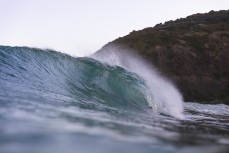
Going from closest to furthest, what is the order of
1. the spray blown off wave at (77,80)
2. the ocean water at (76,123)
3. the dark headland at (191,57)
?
the ocean water at (76,123), the spray blown off wave at (77,80), the dark headland at (191,57)

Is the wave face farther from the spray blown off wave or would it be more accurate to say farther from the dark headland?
the dark headland

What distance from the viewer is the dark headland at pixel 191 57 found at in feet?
139

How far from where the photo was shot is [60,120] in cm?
625

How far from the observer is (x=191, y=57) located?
47.3 metres

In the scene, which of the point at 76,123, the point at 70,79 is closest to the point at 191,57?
the point at 70,79

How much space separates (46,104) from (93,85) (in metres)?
6.56

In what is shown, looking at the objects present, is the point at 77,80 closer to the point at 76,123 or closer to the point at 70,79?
the point at 70,79

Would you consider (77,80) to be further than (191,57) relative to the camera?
No

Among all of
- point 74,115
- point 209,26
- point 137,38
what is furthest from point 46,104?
point 209,26

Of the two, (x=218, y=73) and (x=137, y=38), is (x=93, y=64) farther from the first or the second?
(x=137, y=38)

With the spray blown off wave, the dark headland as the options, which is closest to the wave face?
the spray blown off wave

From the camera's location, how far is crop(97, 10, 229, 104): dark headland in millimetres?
42312

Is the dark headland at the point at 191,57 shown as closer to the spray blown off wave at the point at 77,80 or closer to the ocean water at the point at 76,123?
the spray blown off wave at the point at 77,80

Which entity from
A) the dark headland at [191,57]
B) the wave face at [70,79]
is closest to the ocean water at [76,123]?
the wave face at [70,79]
